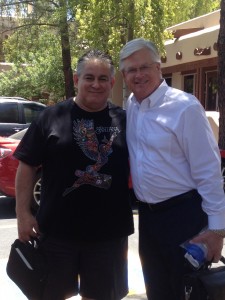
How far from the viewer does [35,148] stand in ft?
8.87

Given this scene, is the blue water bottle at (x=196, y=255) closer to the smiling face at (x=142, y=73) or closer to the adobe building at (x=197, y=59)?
the smiling face at (x=142, y=73)

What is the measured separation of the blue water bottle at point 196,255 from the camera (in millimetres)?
2463

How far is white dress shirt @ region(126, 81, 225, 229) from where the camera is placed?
2506 mm

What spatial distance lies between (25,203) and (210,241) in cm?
103

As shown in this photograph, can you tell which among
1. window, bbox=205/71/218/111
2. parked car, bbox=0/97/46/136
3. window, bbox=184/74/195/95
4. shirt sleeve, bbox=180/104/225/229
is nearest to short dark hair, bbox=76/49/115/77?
shirt sleeve, bbox=180/104/225/229

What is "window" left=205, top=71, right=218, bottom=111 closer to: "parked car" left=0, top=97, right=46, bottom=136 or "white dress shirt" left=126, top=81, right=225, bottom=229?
"parked car" left=0, top=97, right=46, bottom=136

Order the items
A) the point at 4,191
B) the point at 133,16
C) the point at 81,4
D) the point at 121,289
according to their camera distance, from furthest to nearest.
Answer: the point at 81,4 → the point at 133,16 → the point at 4,191 → the point at 121,289

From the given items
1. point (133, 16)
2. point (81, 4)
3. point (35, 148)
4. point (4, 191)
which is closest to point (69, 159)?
point (35, 148)

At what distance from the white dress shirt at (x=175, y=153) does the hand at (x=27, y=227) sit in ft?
2.00

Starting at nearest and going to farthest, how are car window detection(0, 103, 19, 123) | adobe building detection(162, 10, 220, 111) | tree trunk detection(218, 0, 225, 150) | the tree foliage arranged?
1. tree trunk detection(218, 0, 225, 150)
2. car window detection(0, 103, 19, 123)
3. the tree foliage
4. adobe building detection(162, 10, 220, 111)

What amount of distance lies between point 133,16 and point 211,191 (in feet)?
37.1

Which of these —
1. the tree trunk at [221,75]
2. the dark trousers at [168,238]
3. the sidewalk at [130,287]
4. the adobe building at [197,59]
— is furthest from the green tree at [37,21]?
the dark trousers at [168,238]

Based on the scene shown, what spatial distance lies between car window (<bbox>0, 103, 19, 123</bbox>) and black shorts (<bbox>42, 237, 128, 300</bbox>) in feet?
28.9

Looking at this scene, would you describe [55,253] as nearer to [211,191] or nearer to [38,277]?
[38,277]
